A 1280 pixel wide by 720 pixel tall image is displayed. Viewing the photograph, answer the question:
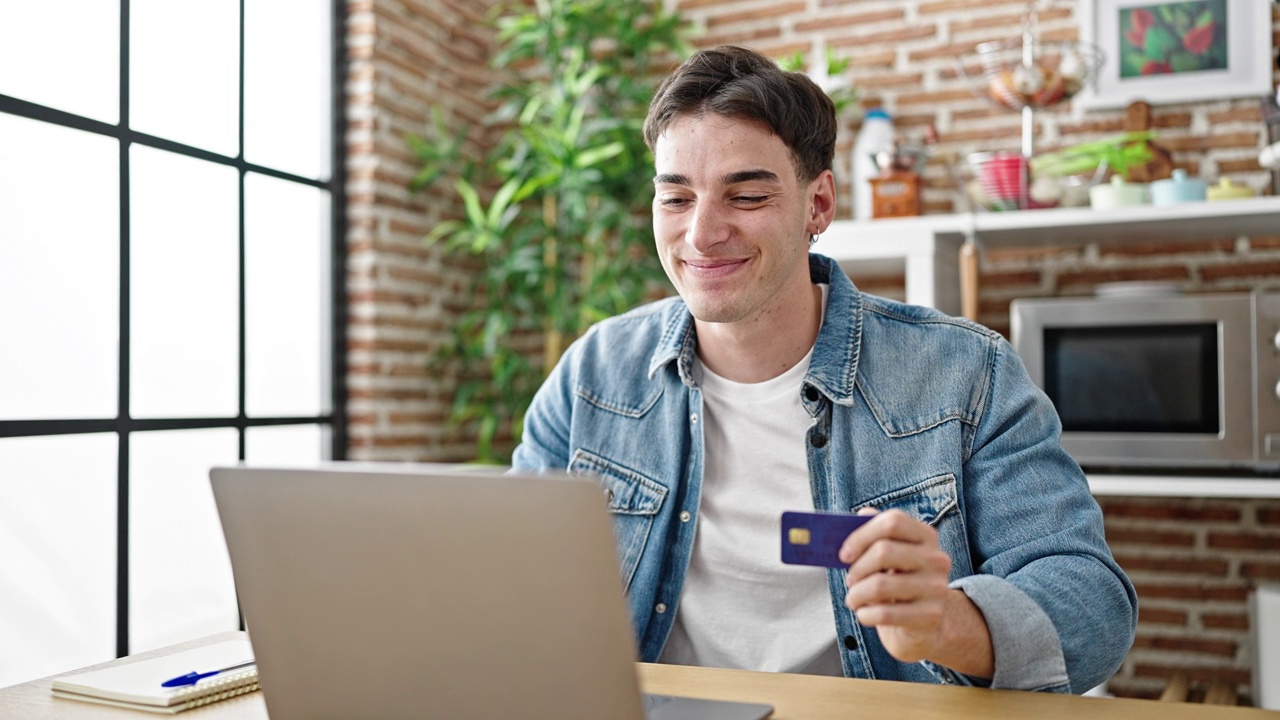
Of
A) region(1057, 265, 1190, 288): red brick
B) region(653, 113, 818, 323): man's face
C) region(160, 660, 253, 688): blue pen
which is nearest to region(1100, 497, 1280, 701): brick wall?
region(1057, 265, 1190, 288): red brick

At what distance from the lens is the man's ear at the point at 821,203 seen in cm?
158

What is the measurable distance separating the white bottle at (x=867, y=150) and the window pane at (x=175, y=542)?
5.49 ft

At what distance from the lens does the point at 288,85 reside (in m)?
2.84

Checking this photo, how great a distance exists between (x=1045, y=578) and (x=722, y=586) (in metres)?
0.44

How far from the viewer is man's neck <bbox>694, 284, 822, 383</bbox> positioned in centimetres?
154

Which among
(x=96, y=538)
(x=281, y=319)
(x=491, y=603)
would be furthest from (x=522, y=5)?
(x=491, y=603)

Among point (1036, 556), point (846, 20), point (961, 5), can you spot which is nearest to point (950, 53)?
point (961, 5)

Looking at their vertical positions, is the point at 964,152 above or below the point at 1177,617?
above

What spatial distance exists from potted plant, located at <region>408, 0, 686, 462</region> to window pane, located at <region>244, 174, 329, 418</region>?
1.09 ft

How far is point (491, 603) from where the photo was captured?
2.48 feet

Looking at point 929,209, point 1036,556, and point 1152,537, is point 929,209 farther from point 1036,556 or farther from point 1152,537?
point 1036,556

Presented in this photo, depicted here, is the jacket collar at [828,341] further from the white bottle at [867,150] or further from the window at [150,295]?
the window at [150,295]

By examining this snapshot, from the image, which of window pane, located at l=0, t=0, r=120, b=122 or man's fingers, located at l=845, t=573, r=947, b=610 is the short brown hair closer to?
man's fingers, located at l=845, t=573, r=947, b=610

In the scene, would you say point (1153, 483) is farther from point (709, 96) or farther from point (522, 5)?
point (522, 5)
